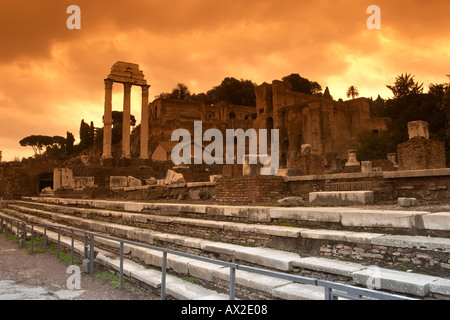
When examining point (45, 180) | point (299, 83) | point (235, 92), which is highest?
point (299, 83)

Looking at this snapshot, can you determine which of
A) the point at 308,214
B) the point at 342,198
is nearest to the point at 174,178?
the point at 342,198

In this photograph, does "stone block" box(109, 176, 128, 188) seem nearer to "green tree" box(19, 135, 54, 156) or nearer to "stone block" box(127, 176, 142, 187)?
"stone block" box(127, 176, 142, 187)

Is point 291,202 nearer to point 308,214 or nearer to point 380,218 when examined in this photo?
point 308,214

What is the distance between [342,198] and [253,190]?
7.19 feet

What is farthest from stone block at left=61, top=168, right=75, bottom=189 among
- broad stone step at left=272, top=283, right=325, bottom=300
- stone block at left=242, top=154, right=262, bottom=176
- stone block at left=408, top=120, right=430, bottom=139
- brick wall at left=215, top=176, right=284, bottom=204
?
broad stone step at left=272, top=283, right=325, bottom=300

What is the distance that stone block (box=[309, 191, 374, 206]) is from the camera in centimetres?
585

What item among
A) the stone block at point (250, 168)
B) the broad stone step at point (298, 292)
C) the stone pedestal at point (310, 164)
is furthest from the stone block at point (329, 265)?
the stone pedestal at point (310, 164)

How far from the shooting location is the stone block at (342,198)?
5.85 metres

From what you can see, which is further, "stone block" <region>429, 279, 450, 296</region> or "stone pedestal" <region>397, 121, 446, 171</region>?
"stone pedestal" <region>397, 121, 446, 171</region>

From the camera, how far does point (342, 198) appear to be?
605 centimetres

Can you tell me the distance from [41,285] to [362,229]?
15.5 feet

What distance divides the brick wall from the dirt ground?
11.2 ft

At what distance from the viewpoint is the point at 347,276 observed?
3.52m

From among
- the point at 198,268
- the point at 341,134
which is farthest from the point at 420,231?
the point at 341,134
